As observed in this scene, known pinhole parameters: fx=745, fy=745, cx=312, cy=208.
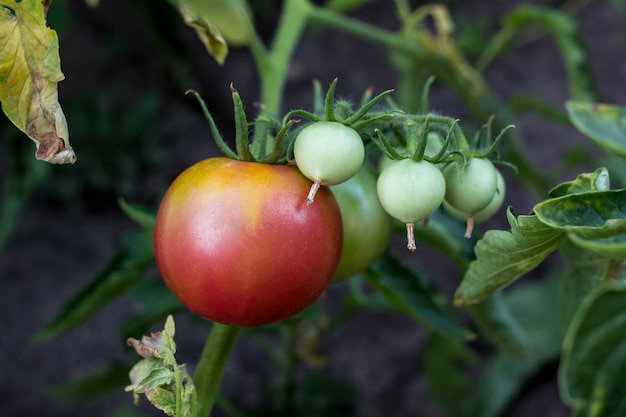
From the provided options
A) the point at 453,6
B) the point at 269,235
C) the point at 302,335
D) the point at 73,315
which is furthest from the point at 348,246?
the point at 453,6

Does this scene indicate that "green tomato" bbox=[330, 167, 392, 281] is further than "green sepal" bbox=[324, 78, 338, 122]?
Yes

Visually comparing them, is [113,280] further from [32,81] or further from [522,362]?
[522,362]

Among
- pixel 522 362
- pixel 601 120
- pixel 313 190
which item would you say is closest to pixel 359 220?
pixel 313 190

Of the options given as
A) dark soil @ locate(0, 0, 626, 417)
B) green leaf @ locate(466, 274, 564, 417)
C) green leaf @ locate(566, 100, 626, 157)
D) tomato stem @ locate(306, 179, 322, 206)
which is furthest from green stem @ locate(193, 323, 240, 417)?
green leaf @ locate(466, 274, 564, 417)

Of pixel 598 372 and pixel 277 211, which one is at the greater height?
pixel 277 211

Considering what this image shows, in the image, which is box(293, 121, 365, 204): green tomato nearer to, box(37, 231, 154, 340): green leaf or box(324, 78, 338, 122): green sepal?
box(324, 78, 338, 122): green sepal

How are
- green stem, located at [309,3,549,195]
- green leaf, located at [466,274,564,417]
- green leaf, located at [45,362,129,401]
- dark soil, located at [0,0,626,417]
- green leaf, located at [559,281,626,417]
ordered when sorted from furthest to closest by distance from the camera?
dark soil, located at [0,0,626,417] < green leaf, located at [466,274,564,417] < green stem, located at [309,3,549,195] < green leaf, located at [45,362,129,401] < green leaf, located at [559,281,626,417]

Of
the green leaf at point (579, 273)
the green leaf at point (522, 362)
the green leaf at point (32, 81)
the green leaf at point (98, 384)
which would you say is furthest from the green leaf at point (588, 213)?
the green leaf at point (522, 362)
